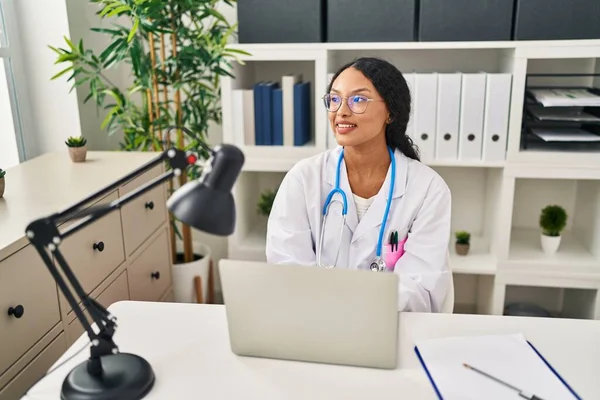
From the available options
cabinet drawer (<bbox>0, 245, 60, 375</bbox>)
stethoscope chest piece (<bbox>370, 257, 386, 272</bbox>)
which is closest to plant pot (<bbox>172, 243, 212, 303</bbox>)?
cabinet drawer (<bbox>0, 245, 60, 375</bbox>)

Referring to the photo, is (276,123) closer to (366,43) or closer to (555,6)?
(366,43)

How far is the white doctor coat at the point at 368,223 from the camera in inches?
63.2

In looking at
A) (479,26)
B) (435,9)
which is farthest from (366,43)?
(479,26)

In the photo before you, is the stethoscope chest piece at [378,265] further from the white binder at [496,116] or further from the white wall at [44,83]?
the white wall at [44,83]

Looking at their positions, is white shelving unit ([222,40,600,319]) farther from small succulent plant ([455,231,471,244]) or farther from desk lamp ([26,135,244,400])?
desk lamp ([26,135,244,400])

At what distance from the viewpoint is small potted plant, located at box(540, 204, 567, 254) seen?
8.16ft

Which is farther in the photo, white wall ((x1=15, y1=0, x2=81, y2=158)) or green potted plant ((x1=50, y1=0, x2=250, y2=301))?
white wall ((x1=15, y1=0, x2=81, y2=158))

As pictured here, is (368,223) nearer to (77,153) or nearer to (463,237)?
(463,237)

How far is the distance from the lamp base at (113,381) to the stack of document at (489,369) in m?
0.53

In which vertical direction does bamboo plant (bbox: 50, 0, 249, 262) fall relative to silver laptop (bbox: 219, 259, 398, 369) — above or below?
Answer: above

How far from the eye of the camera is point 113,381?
1018 mm

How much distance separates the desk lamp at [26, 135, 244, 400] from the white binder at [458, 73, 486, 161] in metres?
1.61

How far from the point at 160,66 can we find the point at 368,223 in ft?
4.03

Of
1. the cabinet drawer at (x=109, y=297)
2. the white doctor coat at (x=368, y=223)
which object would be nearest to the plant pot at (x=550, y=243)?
the white doctor coat at (x=368, y=223)
